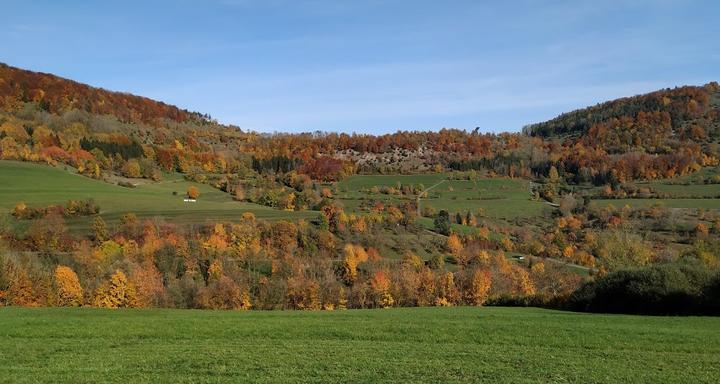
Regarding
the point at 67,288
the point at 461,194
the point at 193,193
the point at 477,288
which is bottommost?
the point at 477,288

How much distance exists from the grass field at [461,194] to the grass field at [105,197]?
35.2m

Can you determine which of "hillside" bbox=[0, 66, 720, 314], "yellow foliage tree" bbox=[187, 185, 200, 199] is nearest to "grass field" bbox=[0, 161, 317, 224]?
"hillside" bbox=[0, 66, 720, 314]

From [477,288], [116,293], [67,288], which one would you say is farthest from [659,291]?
[67,288]

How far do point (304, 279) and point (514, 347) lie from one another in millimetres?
59725

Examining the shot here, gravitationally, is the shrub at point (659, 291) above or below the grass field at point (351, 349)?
below

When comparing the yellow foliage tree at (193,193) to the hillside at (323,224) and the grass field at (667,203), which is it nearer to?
the hillside at (323,224)

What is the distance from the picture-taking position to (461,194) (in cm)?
15750

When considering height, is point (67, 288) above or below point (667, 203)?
below

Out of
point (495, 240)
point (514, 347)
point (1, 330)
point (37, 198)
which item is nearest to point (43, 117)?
point (37, 198)

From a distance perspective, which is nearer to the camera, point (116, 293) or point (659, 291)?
point (659, 291)

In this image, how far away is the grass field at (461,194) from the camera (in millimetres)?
138125

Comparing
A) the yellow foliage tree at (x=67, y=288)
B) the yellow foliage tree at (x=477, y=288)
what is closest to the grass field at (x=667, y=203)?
the yellow foliage tree at (x=477, y=288)

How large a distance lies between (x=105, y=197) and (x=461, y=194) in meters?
94.7

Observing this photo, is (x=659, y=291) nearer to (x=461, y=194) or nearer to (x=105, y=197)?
(x=105, y=197)
